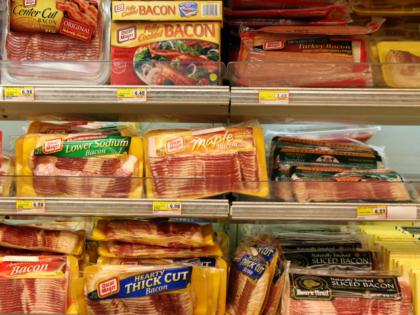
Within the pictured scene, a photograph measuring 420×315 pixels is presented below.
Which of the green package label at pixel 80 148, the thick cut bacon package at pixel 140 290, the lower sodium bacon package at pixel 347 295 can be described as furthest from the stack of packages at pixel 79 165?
the lower sodium bacon package at pixel 347 295

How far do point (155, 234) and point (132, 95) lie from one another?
0.61 m

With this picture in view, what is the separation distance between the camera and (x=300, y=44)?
62.4 inches

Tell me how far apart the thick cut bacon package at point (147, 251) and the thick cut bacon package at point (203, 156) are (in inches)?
9.9

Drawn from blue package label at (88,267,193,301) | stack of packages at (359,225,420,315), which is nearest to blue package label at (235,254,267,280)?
blue package label at (88,267,193,301)

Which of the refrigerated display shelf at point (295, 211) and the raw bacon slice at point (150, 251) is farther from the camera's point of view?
the raw bacon slice at point (150, 251)

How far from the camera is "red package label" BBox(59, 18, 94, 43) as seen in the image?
61.5 inches

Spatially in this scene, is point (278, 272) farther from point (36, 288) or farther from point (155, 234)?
point (36, 288)

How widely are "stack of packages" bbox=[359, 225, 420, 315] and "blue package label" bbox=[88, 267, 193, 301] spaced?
0.96m

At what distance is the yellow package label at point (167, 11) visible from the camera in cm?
150

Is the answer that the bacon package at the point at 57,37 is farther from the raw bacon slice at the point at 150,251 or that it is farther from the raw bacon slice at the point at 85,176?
the raw bacon slice at the point at 150,251

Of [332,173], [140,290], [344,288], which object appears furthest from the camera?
[332,173]

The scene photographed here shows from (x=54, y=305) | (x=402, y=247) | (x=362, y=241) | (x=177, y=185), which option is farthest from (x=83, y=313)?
(x=402, y=247)

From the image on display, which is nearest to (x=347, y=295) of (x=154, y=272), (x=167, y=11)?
(x=154, y=272)

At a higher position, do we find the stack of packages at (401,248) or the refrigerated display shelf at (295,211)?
the refrigerated display shelf at (295,211)
